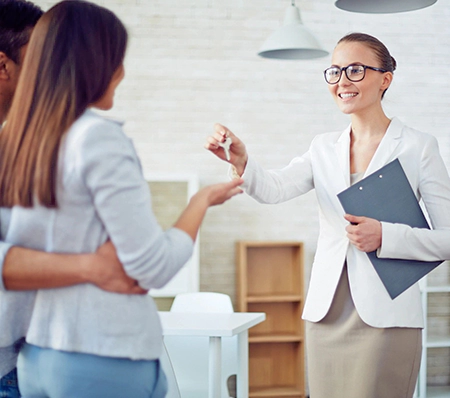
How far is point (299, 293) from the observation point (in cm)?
502

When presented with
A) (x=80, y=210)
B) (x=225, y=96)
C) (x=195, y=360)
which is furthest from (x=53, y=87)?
(x=225, y=96)

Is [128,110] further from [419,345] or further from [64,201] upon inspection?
[64,201]

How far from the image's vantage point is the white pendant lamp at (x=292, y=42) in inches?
155

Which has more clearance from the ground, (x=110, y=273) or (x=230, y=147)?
(x=230, y=147)

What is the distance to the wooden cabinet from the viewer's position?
510cm

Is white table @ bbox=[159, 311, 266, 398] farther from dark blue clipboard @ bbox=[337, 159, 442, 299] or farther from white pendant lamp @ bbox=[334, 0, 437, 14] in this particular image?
white pendant lamp @ bbox=[334, 0, 437, 14]

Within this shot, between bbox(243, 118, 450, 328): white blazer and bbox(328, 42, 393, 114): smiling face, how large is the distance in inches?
4.5

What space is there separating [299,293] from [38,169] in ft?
13.3

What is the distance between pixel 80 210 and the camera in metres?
1.17

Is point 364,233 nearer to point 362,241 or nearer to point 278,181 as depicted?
point 362,241

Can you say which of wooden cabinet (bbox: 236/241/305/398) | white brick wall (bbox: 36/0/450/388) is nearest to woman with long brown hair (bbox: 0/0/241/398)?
wooden cabinet (bbox: 236/241/305/398)

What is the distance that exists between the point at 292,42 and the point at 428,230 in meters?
2.16

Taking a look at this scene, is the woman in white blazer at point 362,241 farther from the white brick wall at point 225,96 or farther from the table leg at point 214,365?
the white brick wall at point 225,96

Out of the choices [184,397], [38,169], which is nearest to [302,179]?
[38,169]
